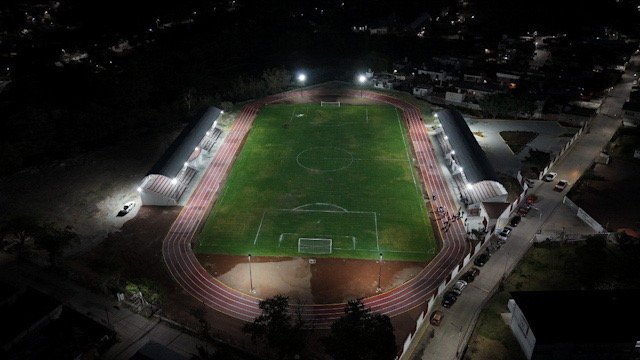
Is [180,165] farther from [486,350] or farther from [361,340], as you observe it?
[486,350]

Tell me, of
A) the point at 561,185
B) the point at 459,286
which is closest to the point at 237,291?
the point at 459,286

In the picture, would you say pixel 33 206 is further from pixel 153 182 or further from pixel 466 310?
pixel 466 310

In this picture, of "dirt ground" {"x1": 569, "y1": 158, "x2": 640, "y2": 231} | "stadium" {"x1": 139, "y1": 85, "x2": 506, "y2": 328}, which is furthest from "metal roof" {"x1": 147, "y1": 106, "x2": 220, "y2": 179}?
"dirt ground" {"x1": 569, "y1": 158, "x2": 640, "y2": 231}

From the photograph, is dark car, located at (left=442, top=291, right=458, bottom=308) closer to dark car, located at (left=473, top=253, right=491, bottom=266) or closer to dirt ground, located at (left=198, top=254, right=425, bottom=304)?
dirt ground, located at (left=198, top=254, right=425, bottom=304)

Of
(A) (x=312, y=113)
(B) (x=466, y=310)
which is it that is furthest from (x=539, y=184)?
(A) (x=312, y=113)

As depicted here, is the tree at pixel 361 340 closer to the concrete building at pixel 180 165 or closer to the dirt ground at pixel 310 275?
the dirt ground at pixel 310 275

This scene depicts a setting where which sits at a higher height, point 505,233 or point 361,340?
point 361,340
